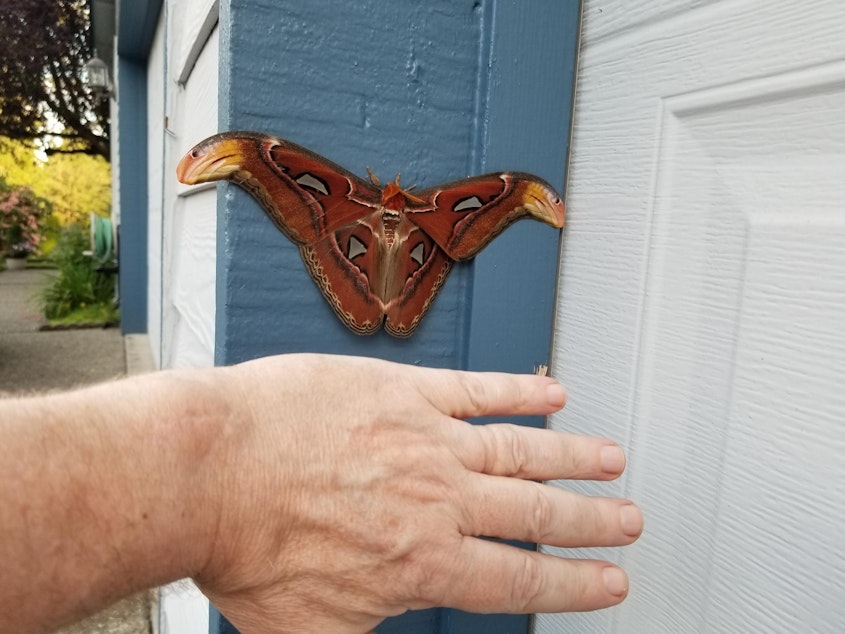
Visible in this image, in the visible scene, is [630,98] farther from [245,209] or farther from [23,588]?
[23,588]

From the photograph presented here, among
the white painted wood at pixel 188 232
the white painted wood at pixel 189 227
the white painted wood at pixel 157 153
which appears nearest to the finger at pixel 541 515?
the white painted wood at pixel 188 232

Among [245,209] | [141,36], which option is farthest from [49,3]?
[245,209]

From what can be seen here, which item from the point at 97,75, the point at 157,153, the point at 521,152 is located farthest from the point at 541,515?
the point at 97,75

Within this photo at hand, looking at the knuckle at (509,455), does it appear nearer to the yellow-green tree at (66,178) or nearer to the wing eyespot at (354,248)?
the wing eyespot at (354,248)

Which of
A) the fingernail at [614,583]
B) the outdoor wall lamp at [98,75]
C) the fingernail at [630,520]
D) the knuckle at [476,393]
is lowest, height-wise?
the fingernail at [614,583]

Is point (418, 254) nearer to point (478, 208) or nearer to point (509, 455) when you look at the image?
point (478, 208)
